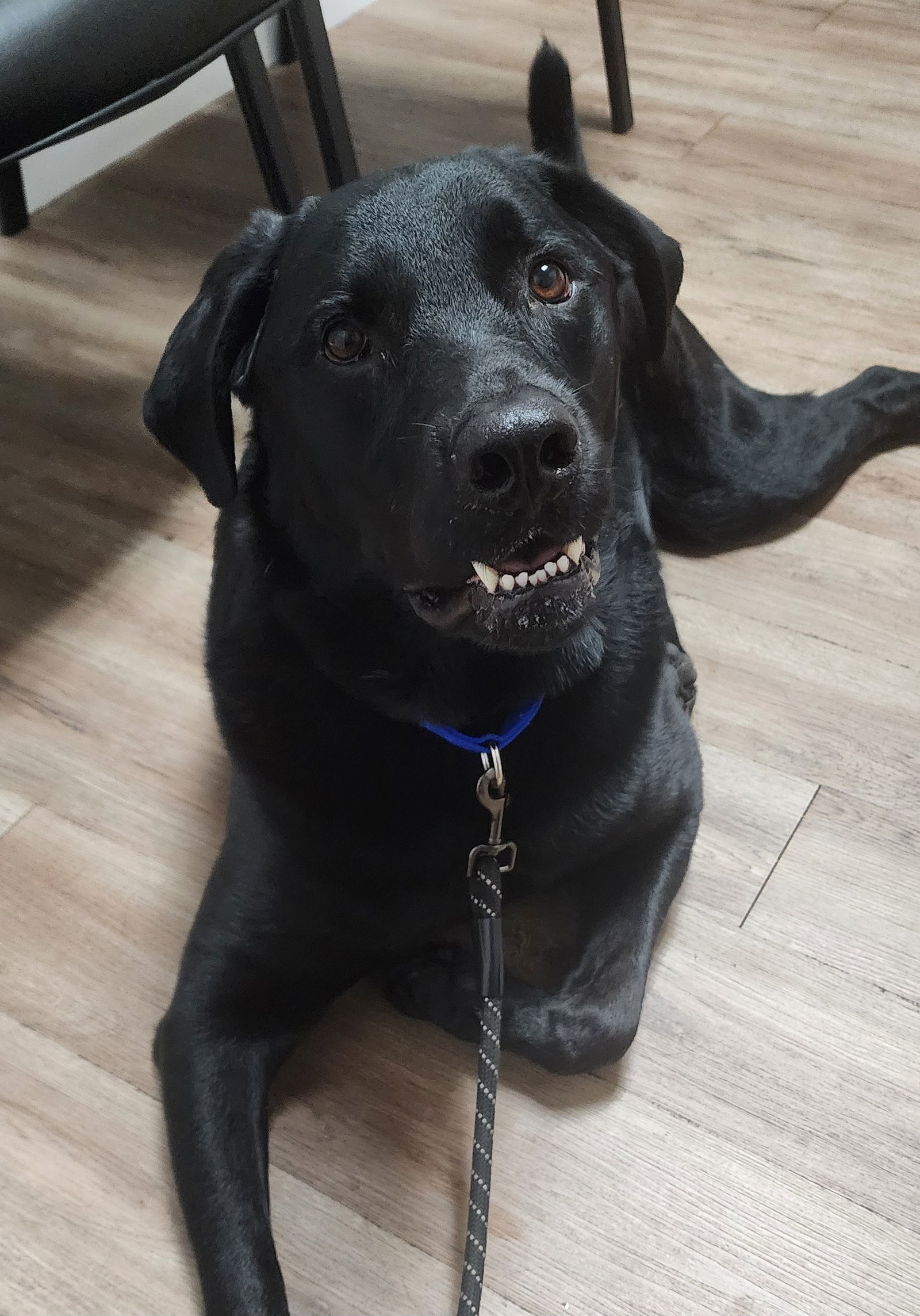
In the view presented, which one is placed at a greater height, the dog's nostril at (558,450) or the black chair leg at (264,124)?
the dog's nostril at (558,450)

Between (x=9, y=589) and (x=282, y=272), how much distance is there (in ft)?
3.15

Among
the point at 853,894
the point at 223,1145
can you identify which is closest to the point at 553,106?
the point at 853,894

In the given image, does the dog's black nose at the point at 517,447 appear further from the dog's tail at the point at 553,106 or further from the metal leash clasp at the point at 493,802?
the dog's tail at the point at 553,106

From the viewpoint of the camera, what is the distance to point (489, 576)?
966 millimetres

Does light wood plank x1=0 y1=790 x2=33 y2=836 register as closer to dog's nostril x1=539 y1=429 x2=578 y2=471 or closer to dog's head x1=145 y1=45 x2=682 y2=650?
dog's head x1=145 y1=45 x2=682 y2=650

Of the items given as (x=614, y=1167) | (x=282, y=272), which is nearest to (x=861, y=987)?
(x=614, y=1167)

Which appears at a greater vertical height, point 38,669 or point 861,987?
point 38,669

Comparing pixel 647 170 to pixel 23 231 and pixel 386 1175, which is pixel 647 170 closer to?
pixel 23 231

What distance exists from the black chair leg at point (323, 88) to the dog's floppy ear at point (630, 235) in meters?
0.88

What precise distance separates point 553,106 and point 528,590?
0.88 meters

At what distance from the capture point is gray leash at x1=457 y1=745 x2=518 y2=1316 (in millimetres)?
1044

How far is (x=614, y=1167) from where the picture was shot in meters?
1.14

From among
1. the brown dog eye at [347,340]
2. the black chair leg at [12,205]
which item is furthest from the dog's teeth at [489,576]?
the black chair leg at [12,205]

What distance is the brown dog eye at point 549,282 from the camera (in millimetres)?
1033
